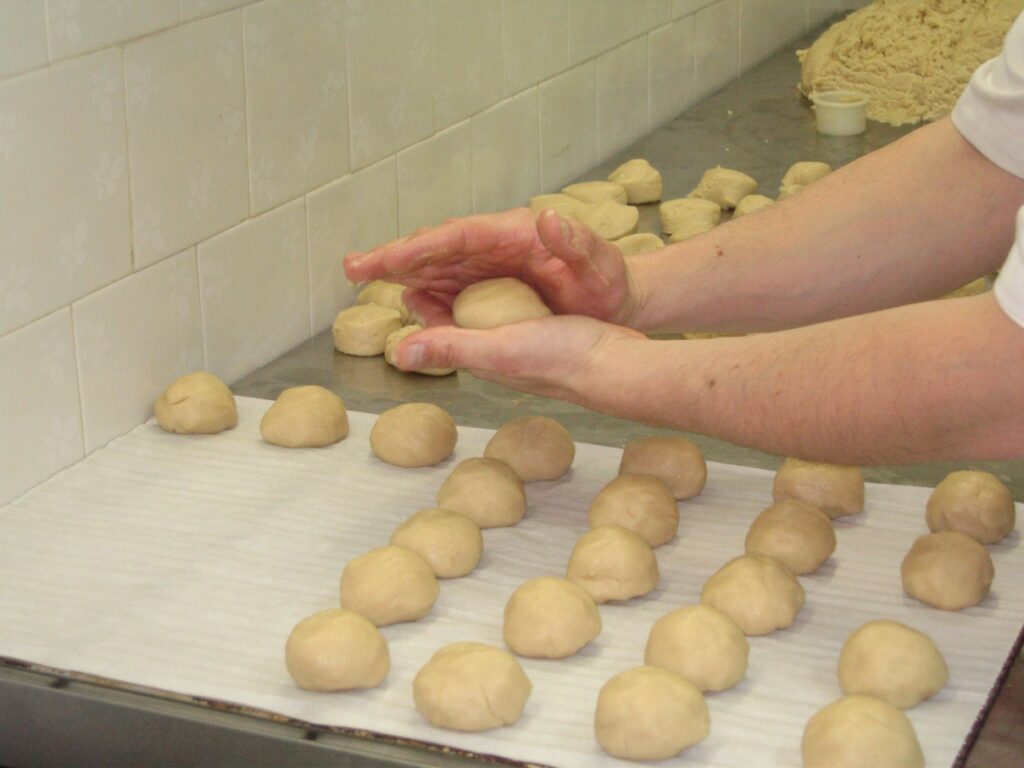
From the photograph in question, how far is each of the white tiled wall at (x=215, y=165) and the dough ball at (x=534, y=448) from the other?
1.53 feet

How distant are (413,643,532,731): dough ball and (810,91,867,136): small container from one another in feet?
6.58

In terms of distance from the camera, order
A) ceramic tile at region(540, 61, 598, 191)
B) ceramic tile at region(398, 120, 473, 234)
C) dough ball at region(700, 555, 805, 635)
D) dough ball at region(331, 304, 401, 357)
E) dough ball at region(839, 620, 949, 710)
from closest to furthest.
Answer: dough ball at region(839, 620, 949, 710), dough ball at region(700, 555, 805, 635), dough ball at region(331, 304, 401, 357), ceramic tile at region(398, 120, 473, 234), ceramic tile at region(540, 61, 598, 191)

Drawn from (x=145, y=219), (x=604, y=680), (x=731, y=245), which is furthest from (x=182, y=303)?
(x=604, y=680)

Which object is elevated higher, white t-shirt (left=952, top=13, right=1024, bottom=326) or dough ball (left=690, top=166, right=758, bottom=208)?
white t-shirt (left=952, top=13, right=1024, bottom=326)

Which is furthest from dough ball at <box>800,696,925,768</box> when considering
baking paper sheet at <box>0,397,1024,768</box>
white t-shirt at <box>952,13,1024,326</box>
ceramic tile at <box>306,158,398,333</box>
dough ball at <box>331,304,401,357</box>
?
ceramic tile at <box>306,158,398,333</box>

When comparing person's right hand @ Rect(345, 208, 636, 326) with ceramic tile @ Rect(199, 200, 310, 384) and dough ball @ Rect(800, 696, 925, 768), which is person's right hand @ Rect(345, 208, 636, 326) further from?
dough ball @ Rect(800, 696, 925, 768)

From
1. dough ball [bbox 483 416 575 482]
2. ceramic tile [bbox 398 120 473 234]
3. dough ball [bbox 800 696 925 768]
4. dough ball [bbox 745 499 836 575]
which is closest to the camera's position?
dough ball [bbox 800 696 925 768]

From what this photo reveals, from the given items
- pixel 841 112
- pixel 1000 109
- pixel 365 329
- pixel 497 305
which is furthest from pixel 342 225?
pixel 841 112

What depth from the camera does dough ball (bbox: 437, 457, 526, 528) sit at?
1.65 metres

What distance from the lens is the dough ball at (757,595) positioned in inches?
56.4

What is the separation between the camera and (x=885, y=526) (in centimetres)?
167

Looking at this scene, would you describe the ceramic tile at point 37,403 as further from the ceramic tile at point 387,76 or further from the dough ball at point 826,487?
the dough ball at point 826,487

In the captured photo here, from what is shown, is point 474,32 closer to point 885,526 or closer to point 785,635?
point 885,526

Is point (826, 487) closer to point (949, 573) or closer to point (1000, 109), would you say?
point (949, 573)
